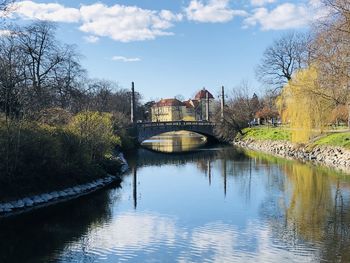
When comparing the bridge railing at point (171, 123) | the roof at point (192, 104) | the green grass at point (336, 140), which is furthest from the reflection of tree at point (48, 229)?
the roof at point (192, 104)

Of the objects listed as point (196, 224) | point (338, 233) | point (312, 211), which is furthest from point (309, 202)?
point (196, 224)

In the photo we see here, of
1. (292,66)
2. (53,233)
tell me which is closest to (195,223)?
(53,233)

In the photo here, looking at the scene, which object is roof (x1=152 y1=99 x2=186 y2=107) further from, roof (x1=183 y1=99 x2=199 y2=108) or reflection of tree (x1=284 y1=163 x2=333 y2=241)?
reflection of tree (x1=284 y1=163 x2=333 y2=241)

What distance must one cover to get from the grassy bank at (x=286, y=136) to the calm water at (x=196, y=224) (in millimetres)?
10204

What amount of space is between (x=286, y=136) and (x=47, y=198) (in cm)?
3628

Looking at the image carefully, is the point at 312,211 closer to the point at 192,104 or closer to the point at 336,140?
the point at 336,140

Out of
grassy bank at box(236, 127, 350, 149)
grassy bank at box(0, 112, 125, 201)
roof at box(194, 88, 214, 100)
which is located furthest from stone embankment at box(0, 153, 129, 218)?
roof at box(194, 88, 214, 100)

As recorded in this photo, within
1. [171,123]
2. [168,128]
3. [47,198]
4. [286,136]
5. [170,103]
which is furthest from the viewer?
[170,103]

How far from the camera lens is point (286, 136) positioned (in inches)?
2053

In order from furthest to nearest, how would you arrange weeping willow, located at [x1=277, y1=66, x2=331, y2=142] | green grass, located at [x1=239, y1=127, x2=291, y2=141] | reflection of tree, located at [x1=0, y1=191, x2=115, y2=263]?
1. green grass, located at [x1=239, y1=127, x2=291, y2=141]
2. weeping willow, located at [x1=277, y1=66, x2=331, y2=142]
3. reflection of tree, located at [x1=0, y1=191, x2=115, y2=263]

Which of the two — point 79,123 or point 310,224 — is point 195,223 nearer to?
point 310,224

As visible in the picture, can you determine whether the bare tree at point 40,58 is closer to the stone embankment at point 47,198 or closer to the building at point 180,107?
the stone embankment at point 47,198

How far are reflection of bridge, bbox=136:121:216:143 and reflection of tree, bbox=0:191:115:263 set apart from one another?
42189 mm

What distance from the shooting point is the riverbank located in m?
35.6
